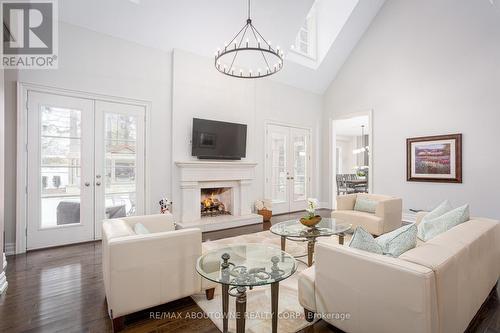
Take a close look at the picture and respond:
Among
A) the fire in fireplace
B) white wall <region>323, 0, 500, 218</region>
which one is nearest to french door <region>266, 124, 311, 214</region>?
the fire in fireplace

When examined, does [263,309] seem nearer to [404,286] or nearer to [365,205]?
[404,286]

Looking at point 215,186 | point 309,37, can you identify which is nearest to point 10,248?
point 215,186

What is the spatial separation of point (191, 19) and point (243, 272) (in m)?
4.47

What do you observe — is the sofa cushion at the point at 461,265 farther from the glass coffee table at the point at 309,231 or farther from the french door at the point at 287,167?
the french door at the point at 287,167

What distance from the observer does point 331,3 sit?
6.06m

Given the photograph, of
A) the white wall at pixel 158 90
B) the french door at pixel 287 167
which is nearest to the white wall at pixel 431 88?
the french door at pixel 287 167

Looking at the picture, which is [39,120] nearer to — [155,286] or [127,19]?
[127,19]

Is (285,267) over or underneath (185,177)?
underneath

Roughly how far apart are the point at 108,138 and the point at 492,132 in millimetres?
6675

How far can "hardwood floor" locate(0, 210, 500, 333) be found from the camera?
193 cm

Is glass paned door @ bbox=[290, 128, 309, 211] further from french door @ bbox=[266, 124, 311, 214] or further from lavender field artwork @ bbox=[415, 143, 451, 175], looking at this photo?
lavender field artwork @ bbox=[415, 143, 451, 175]

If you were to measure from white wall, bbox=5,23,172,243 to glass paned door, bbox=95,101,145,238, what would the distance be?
217 mm

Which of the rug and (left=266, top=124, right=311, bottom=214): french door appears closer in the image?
the rug

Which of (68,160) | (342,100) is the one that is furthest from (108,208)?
(342,100)
